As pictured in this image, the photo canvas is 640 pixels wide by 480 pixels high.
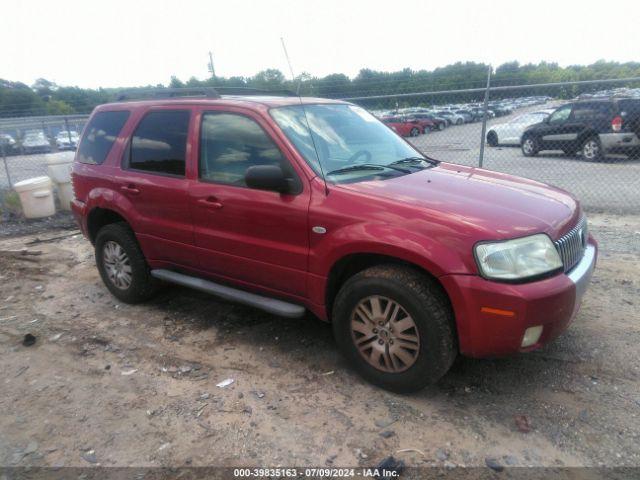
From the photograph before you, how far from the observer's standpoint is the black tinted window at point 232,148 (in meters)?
3.48

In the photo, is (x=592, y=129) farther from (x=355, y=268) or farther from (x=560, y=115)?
(x=355, y=268)

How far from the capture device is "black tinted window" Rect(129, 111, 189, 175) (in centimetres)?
397

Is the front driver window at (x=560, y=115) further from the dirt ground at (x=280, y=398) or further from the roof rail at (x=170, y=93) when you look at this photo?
the roof rail at (x=170, y=93)

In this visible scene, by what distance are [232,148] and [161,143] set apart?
83cm

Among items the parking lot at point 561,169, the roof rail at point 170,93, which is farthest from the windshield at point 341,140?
the parking lot at point 561,169

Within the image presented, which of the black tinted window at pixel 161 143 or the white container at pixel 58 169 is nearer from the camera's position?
the black tinted window at pixel 161 143

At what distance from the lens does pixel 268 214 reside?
3.36 m

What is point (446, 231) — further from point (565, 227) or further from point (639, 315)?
point (639, 315)

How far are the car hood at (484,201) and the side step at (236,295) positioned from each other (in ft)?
3.16

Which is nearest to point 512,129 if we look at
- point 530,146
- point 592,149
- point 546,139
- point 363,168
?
point 530,146

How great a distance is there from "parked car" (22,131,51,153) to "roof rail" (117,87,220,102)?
12.9m

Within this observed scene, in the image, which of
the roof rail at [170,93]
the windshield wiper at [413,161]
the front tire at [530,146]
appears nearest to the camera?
the windshield wiper at [413,161]

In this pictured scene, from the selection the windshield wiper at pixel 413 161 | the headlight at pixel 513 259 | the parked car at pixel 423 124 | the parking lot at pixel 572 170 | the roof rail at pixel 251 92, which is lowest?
the parking lot at pixel 572 170

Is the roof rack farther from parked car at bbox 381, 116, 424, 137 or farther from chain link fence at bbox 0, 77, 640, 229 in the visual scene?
parked car at bbox 381, 116, 424, 137
